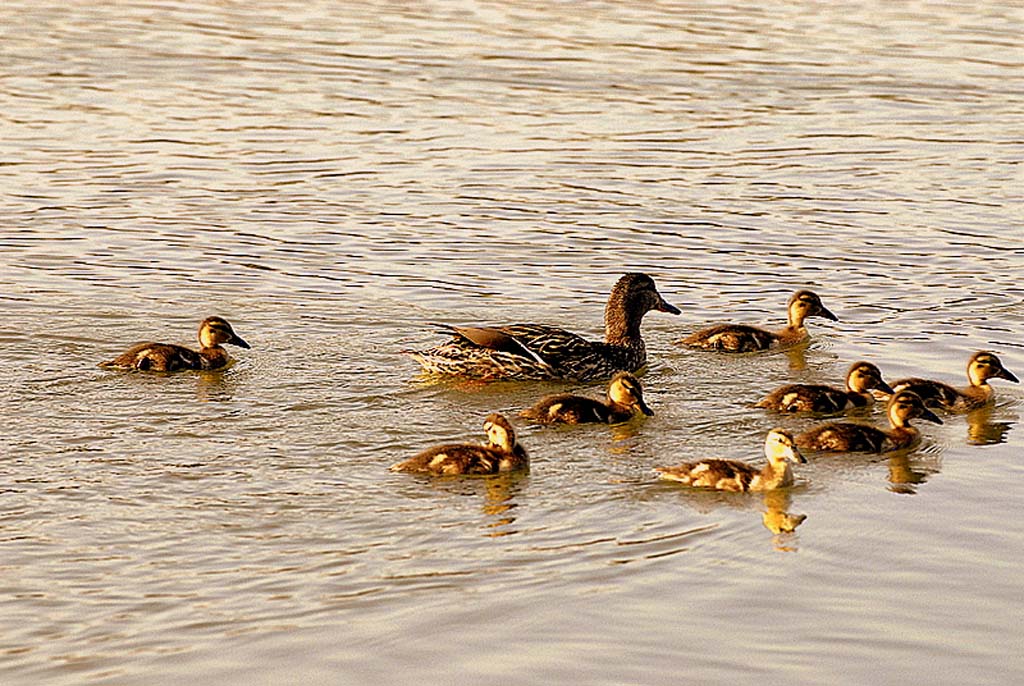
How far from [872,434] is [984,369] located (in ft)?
3.99

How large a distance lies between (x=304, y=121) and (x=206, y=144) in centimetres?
145

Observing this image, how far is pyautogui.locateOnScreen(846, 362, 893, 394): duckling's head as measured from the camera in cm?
1066

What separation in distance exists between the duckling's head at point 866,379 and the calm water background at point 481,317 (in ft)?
1.57

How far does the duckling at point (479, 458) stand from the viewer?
29.7 ft

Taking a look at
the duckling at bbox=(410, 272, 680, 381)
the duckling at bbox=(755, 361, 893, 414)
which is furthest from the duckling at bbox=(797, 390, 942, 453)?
the duckling at bbox=(410, 272, 680, 381)

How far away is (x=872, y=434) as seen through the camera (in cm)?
981

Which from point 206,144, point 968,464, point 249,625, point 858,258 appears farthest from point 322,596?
point 206,144

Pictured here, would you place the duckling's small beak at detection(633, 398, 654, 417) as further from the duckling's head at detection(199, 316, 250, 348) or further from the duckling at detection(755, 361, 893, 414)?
the duckling's head at detection(199, 316, 250, 348)

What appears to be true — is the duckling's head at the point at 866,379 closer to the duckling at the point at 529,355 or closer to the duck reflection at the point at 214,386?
the duckling at the point at 529,355

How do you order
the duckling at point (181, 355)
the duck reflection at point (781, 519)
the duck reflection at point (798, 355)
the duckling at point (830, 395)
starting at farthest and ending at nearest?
the duck reflection at point (798, 355), the duckling at point (181, 355), the duckling at point (830, 395), the duck reflection at point (781, 519)

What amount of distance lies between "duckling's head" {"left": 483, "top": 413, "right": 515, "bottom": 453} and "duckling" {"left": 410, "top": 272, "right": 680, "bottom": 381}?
197cm

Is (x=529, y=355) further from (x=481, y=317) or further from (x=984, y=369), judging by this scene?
(x=984, y=369)

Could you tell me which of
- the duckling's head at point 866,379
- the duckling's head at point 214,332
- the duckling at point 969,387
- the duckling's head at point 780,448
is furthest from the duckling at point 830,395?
the duckling's head at point 214,332

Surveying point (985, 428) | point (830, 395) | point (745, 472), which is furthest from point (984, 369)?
point (745, 472)
